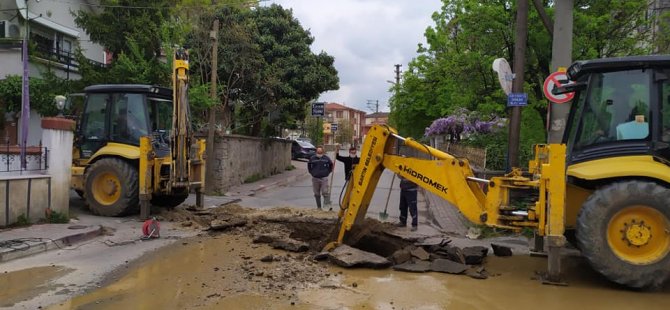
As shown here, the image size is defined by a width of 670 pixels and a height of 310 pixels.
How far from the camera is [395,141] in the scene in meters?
8.08

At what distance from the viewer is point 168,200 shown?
12.8m

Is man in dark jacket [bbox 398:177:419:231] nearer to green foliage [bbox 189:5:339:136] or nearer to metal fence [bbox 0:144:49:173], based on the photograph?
metal fence [bbox 0:144:49:173]

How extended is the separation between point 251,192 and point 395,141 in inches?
430

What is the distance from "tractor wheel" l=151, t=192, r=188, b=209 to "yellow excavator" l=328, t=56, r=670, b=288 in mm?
7109

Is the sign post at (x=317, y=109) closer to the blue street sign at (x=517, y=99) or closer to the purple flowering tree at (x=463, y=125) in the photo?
the purple flowering tree at (x=463, y=125)

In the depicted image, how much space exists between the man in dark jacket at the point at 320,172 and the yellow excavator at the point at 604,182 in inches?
262

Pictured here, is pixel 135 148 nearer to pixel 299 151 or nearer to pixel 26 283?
pixel 26 283

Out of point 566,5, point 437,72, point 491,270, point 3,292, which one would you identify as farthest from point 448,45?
point 3,292

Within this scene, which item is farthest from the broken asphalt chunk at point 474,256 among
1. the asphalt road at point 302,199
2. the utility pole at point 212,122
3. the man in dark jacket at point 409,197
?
the utility pole at point 212,122

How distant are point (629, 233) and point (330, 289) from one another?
139 inches

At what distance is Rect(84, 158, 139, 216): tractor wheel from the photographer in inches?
450

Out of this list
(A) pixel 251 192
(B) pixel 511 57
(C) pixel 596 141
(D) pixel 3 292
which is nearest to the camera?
(D) pixel 3 292

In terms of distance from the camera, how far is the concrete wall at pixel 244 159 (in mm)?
17500

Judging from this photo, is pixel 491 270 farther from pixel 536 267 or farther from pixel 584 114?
pixel 584 114
